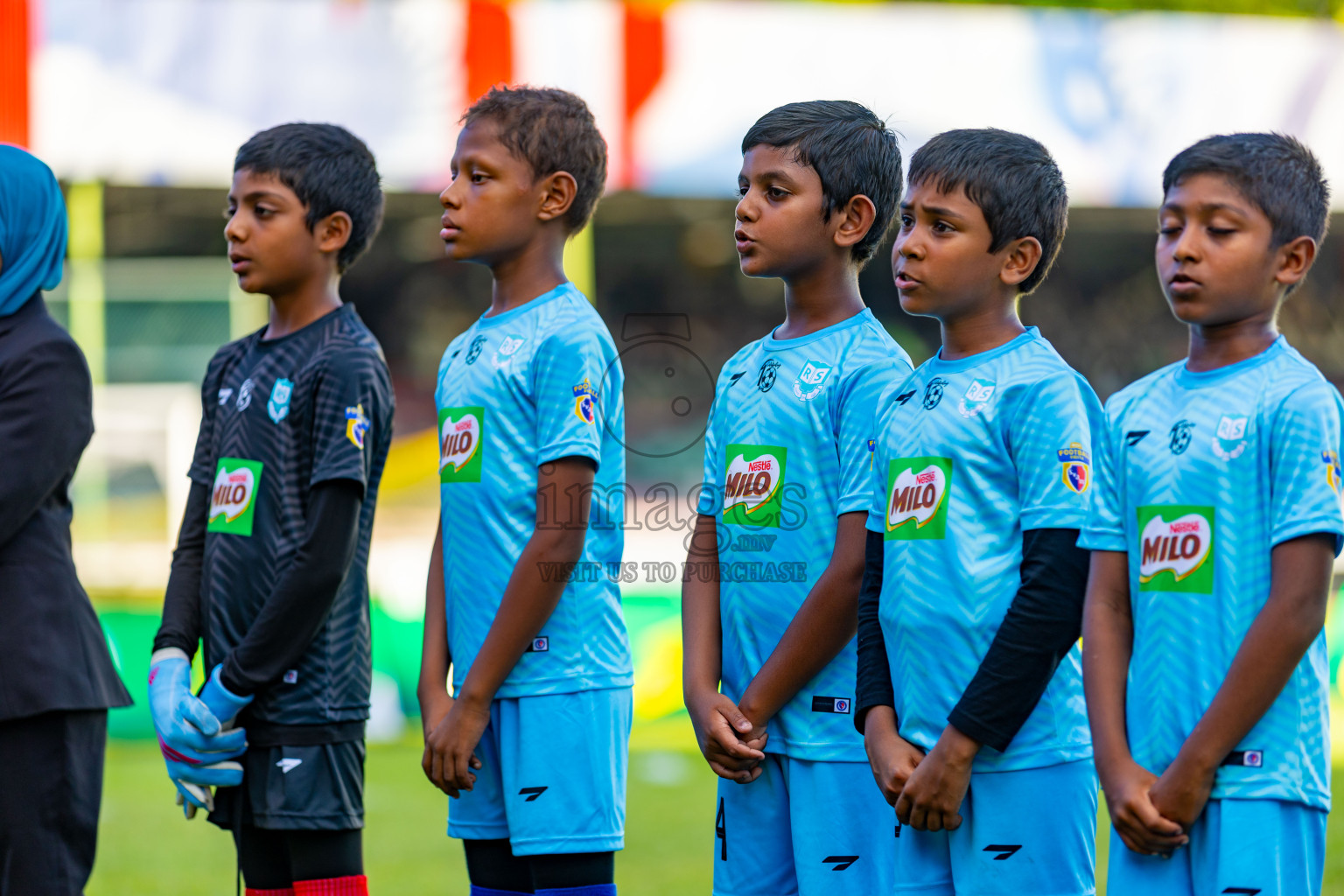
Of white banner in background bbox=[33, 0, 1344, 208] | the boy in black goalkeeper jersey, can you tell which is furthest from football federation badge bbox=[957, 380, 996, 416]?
white banner in background bbox=[33, 0, 1344, 208]

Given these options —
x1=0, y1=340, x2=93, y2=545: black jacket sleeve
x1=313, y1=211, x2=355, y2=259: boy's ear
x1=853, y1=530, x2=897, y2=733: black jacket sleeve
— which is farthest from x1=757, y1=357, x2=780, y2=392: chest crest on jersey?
x1=0, y1=340, x2=93, y2=545: black jacket sleeve

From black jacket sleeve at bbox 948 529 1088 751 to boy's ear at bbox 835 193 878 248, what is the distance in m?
0.68

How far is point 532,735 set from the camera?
258 cm

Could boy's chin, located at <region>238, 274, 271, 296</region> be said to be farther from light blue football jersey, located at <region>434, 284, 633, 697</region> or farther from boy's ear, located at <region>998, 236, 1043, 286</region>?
boy's ear, located at <region>998, 236, 1043, 286</region>

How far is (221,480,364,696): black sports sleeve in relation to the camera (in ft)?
8.84

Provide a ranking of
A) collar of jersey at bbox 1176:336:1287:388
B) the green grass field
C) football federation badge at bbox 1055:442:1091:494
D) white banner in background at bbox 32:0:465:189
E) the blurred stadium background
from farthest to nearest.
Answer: white banner in background at bbox 32:0:465:189 < the blurred stadium background < the green grass field < football federation badge at bbox 1055:442:1091:494 < collar of jersey at bbox 1176:336:1287:388

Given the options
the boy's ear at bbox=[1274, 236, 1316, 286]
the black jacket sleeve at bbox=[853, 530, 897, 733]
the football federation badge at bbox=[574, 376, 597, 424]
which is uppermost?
the boy's ear at bbox=[1274, 236, 1316, 286]

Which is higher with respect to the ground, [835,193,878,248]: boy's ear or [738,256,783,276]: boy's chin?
[835,193,878,248]: boy's ear

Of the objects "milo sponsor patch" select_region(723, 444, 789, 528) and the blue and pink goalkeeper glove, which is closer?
"milo sponsor patch" select_region(723, 444, 789, 528)

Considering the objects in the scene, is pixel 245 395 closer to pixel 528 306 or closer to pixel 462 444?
pixel 462 444

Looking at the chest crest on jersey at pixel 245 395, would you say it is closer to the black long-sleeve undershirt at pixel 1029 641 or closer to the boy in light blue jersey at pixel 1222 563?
the black long-sleeve undershirt at pixel 1029 641

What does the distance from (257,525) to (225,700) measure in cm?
34

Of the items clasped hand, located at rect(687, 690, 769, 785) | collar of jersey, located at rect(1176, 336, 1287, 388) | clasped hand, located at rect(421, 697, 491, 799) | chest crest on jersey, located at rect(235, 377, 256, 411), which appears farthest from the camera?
chest crest on jersey, located at rect(235, 377, 256, 411)

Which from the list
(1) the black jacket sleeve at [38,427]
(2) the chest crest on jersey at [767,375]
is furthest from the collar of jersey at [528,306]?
(1) the black jacket sleeve at [38,427]
